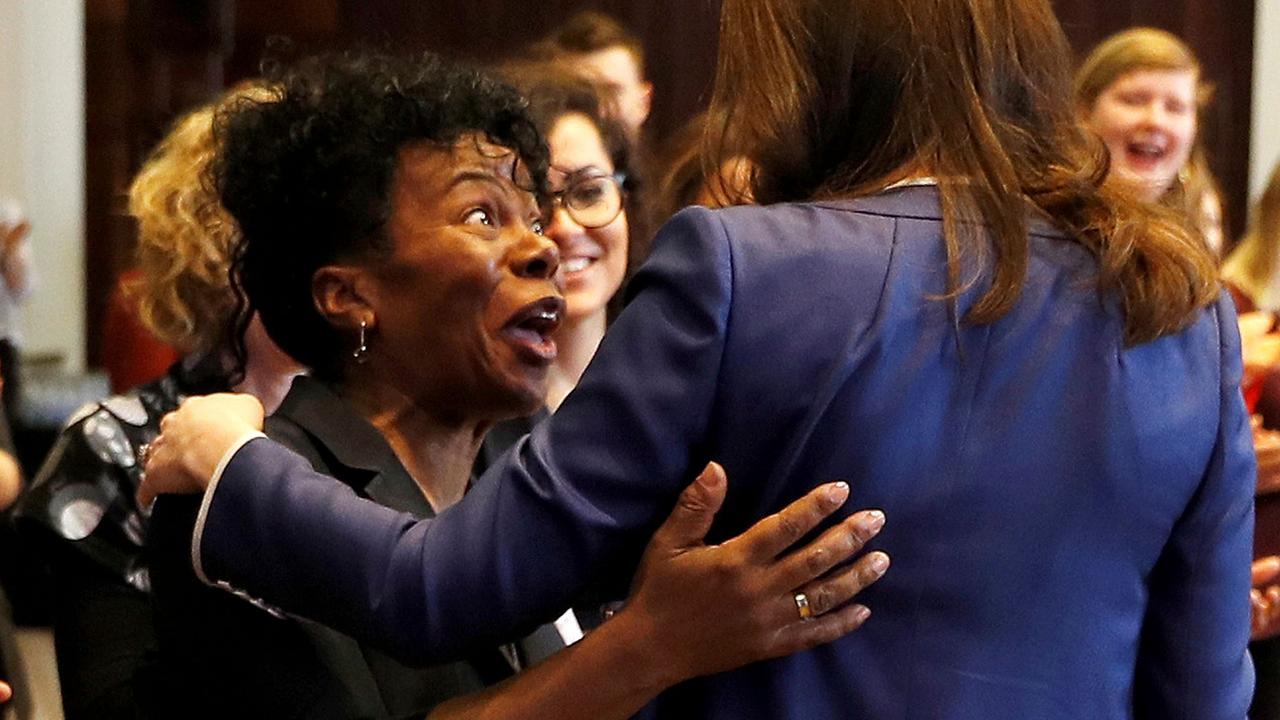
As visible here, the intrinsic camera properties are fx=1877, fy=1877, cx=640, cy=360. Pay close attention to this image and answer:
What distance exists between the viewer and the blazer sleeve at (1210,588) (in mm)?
1377

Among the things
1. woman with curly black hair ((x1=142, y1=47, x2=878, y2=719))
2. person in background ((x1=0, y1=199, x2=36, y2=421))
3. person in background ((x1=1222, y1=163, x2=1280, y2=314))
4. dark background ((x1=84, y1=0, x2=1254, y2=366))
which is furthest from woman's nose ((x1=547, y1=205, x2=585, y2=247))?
dark background ((x1=84, y1=0, x2=1254, y2=366))

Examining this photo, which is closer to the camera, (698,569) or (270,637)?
(698,569)

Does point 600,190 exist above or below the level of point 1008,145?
below

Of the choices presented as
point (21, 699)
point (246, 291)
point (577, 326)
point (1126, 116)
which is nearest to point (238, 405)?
point (246, 291)

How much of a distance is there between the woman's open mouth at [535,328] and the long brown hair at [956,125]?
17.4 inches

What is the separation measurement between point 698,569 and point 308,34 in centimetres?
613

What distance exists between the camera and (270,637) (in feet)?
5.13

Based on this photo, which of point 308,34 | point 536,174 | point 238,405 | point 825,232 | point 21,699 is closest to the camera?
point 825,232

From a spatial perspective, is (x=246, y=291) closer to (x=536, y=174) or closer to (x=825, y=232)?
(x=536, y=174)

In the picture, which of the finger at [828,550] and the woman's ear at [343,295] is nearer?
the finger at [828,550]

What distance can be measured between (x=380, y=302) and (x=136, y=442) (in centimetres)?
59

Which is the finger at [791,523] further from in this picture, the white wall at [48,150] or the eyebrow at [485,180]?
the white wall at [48,150]

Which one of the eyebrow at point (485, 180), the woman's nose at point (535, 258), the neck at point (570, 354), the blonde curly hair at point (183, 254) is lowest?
the neck at point (570, 354)

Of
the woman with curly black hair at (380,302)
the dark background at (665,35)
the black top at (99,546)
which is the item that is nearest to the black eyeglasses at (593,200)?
the black top at (99,546)
